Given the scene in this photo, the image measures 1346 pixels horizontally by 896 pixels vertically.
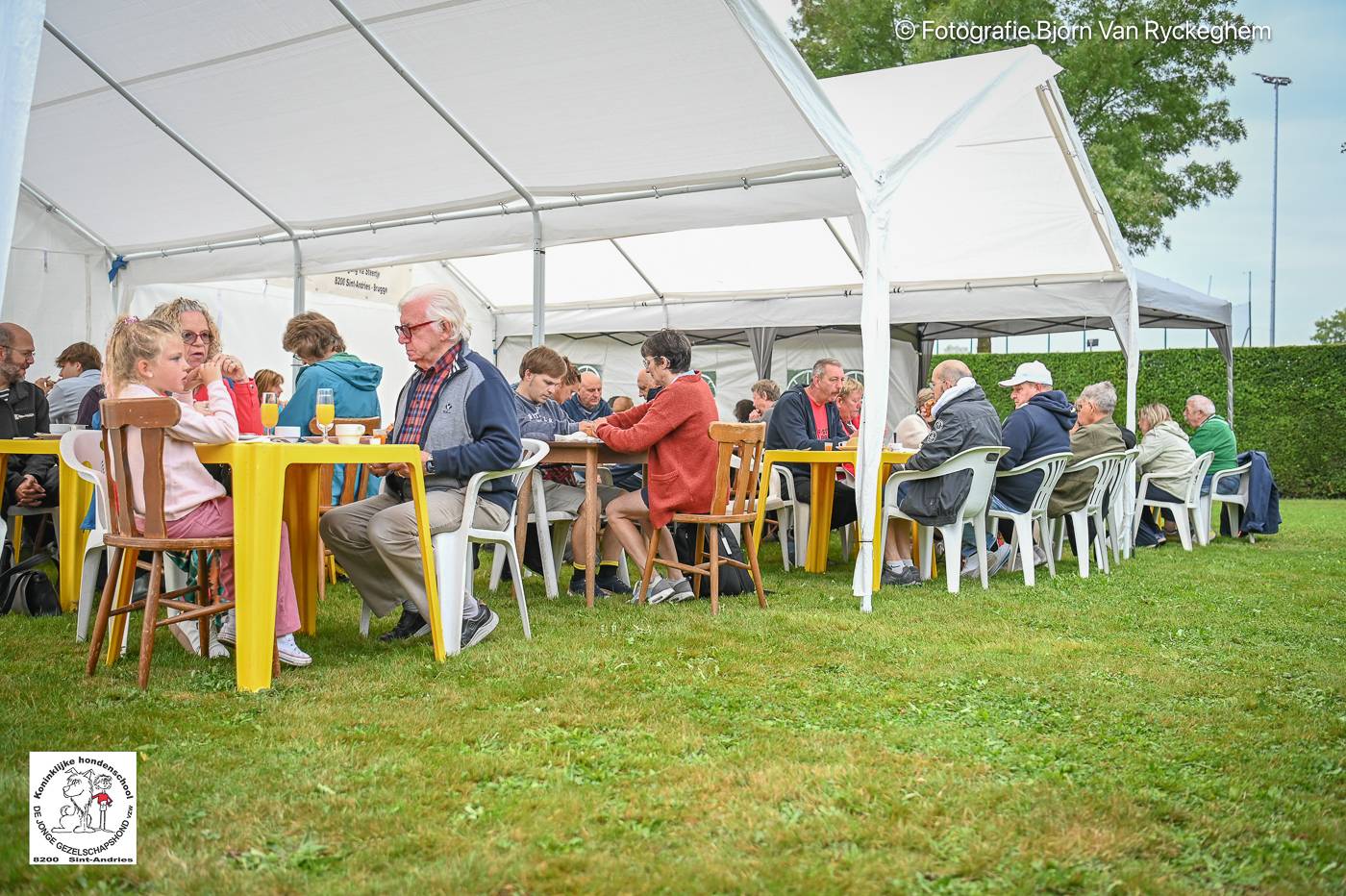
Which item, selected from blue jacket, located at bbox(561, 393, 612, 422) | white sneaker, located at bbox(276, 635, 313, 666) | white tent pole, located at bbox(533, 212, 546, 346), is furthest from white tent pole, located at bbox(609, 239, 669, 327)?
white sneaker, located at bbox(276, 635, 313, 666)

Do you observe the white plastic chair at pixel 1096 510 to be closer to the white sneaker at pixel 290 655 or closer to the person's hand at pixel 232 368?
the white sneaker at pixel 290 655

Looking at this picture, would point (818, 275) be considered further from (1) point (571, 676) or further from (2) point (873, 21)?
(2) point (873, 21)

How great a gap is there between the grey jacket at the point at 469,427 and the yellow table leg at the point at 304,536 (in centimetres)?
47

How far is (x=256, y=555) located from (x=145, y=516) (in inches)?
13.4

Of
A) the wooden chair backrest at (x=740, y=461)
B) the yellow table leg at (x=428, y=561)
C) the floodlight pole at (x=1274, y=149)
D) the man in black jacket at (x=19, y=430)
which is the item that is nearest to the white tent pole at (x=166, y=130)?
the man in black jacket at (x=19, y=430)

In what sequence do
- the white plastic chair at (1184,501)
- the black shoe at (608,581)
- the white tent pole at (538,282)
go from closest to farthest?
the black shoe at (608,581) → the white tent pole at (538,282) → the white plastic chair at (1184,501)

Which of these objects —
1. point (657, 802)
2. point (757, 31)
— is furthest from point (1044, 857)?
point (757, 31)

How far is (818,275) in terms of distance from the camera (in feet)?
37.1

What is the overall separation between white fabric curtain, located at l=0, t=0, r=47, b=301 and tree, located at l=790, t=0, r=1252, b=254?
19.1 meters

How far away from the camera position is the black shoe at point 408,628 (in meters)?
4.24

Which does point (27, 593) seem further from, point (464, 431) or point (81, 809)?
point (81, 809)

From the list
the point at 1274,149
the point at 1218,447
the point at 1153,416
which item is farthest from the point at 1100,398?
the point at 1274,149

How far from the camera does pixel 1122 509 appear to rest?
7.60 meters

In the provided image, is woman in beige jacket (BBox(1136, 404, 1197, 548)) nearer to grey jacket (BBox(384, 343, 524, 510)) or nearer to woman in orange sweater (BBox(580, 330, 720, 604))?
woman in orange sweater (BBox(580, 330, 720, 604))
